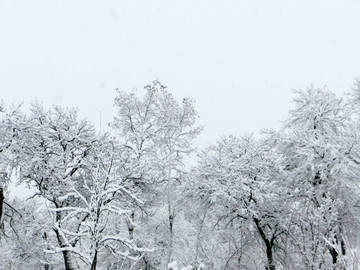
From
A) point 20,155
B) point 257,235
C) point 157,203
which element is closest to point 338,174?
point 257,235

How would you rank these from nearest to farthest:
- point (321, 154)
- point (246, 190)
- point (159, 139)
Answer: point (246, 190) < point (321, 154) < point (159, 139)

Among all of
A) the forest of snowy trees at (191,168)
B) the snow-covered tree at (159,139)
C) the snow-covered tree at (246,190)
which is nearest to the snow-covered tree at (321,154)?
the forest of snowy trees at (191,168)

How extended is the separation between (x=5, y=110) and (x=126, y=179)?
620 cm

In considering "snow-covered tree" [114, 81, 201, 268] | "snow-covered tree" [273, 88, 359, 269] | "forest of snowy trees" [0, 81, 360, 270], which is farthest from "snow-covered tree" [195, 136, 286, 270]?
"snow-covered tree" [114, 81, 201, 268]

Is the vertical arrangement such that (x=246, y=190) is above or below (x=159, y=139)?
below

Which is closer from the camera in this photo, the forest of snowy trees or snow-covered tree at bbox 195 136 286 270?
the forest of snowy trees

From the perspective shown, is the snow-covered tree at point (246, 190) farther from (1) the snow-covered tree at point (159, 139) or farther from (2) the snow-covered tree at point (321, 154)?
(1) the snow-covered tree at point (159, 139)

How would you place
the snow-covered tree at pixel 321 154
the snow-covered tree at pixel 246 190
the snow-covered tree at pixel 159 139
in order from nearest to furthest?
the snow-covered tree at pixel 321 154
the snow-covered tree at pixel 246 190
the snow-covered tree at pixel 159 139

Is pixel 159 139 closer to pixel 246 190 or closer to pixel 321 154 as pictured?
pixel 246 190

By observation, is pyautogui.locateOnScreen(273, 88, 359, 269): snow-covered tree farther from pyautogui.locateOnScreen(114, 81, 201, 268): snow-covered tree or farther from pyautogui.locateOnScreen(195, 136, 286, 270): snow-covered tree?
pyautogui.locateOnScreen(114, 81, 201, 268): snow-covered tree

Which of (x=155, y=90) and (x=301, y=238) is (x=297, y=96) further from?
(x=301, y=238)

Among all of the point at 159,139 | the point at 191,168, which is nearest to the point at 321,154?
the point at 191,168

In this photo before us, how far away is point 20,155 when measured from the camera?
1566 cm

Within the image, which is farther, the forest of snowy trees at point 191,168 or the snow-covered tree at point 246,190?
the snow-covered tree at point 246,190
